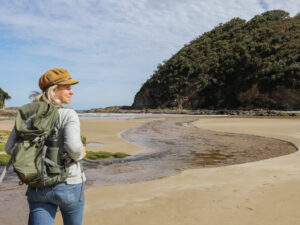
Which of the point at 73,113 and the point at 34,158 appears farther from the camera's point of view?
the point at 73,113

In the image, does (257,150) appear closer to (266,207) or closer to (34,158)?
(266,207)

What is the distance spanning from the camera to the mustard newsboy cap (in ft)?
7.42

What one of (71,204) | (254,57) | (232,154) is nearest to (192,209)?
(71,204)

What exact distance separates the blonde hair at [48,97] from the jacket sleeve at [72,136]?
18 centimetres

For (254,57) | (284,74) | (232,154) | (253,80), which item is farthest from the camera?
(254,57)

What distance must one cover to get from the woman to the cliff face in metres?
55.1

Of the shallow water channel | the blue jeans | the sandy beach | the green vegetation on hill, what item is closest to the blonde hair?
the blue jeans

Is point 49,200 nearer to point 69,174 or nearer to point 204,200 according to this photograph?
point 69,174

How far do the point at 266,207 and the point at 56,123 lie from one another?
3868mm

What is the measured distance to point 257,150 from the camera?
1241 cm

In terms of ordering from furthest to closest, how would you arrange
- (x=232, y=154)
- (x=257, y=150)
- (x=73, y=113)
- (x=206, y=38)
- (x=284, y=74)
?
1. (x=206, y=38)
2. (x=284, y=74)
3. (x=257, y=150)
4. (x=232, y=154)
5. (x=73, y=113)

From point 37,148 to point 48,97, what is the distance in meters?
0.44

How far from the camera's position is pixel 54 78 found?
2.27 meters

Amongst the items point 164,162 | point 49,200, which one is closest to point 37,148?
point 49,200
